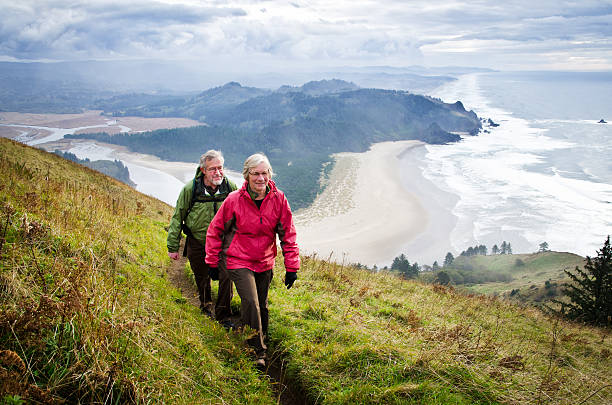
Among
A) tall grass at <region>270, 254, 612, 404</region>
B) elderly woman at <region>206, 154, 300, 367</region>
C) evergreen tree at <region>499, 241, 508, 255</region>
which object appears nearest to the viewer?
tall grass at <region>270, 254, 612, 404</region>

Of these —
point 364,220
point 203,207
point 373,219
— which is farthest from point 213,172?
point 373,219

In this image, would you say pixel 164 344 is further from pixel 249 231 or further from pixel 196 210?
pixel 196 210

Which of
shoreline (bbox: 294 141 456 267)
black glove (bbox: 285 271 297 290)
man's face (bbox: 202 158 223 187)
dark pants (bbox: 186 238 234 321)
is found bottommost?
→ shoreline (bbox: 294 141 456 267)

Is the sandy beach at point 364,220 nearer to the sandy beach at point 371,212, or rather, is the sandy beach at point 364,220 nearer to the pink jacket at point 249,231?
the sandy beach at point 371,212

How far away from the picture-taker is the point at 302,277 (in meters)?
8.12

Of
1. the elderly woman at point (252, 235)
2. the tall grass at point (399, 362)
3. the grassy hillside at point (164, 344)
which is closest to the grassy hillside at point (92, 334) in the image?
the grassy hillside at point (164, 344)

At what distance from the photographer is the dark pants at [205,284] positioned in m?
4.73

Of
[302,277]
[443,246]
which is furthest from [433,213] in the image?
[302,277]

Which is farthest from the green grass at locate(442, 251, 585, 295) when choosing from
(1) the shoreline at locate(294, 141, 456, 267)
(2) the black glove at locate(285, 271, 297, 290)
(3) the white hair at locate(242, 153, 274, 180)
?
(3) the white hair at locate(242, 153, 274, 180)

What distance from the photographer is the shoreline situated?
181ft

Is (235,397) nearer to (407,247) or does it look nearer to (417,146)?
(407,247)

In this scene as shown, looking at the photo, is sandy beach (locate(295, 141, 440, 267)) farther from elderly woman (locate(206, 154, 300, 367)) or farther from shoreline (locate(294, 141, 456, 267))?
elderly woman (locate(206, 154, 300, 367))

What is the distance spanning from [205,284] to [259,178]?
248cm

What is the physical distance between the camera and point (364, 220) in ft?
220
